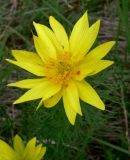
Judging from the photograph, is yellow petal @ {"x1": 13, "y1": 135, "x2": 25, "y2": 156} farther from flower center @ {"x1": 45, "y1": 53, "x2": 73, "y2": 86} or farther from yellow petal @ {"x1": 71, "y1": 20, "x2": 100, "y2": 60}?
yellow petal @ {"x1": 71, "y1": 20, "x2": 100, "y2": 60}

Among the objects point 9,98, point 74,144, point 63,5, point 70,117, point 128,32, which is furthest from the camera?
point 63,5

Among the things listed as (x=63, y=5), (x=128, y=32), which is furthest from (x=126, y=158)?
(x=63, y=5)

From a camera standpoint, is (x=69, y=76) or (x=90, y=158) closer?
(x=69, y=76)

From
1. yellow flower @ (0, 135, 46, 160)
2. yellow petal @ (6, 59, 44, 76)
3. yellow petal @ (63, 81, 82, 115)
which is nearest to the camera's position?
yellow petal @ (63, 81, 82, 115)

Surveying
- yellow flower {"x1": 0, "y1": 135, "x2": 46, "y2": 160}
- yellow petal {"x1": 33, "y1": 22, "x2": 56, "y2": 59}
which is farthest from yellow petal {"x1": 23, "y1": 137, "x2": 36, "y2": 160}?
yellow petal {"x1": 33, "y1": 22, "x2": 56, "y2": 59}

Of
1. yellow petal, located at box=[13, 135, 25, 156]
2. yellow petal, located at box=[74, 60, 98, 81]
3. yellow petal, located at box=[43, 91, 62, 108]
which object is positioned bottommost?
yellow petal, located at box=[13, 135, 25, 156]

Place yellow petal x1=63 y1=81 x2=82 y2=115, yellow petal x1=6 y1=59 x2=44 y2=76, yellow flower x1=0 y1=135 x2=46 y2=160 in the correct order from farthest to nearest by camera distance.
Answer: yellow flower x1=0 y1=135 x2=46 y2=160
yellow petal x1=6 y1=59 x2=44 y2=76
yellow petal x1=63 y1=81 x2=82 y2=115

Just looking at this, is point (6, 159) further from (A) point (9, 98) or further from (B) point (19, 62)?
(A) point (9, 98)

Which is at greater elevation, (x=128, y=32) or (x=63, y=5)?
(x=63, y=5)

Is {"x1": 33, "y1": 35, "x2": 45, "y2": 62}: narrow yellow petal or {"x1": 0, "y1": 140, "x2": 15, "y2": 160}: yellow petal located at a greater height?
{"x1": 33, "y1": 35, "x2": 45, "y2": 62}: narrow yellow petal
